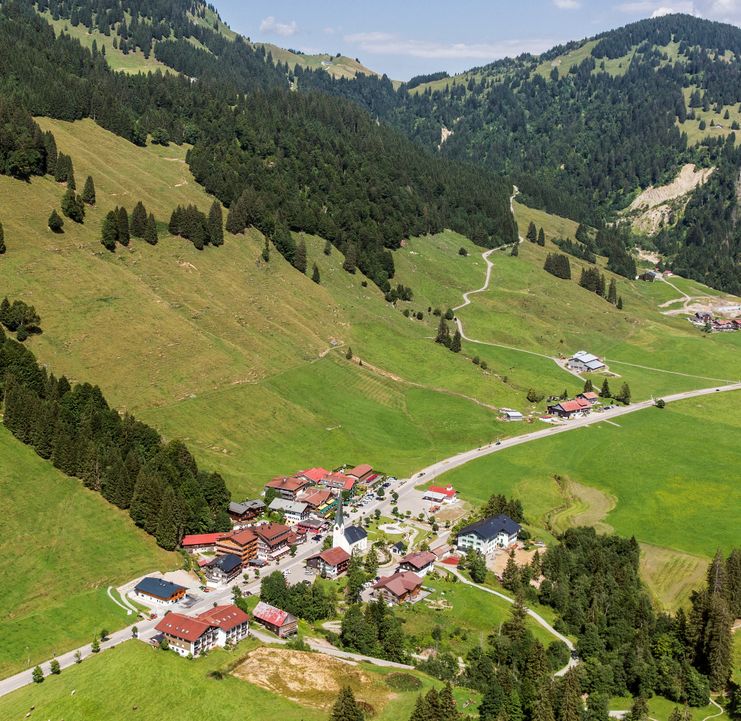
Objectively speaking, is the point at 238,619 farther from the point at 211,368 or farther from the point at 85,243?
the point at 85,243

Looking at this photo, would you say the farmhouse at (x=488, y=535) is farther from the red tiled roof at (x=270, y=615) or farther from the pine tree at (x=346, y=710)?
the pine tree at (x=346, y=710)

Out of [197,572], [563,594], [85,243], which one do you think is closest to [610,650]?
[563,594]

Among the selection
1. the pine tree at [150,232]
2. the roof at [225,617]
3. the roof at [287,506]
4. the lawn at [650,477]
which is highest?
the pine tree at [150,232]

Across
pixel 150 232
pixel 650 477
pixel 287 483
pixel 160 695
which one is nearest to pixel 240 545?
pixel 287 483

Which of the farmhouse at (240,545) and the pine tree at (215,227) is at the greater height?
the pine tree at (215,227)

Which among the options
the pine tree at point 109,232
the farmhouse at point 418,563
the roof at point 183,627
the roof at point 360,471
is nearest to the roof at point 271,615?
the roof at point 183,627

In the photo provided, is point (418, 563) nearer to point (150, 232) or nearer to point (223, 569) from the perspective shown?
point (223, 569)

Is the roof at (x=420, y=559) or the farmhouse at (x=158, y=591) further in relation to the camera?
the roof at (x=420, y=559)
